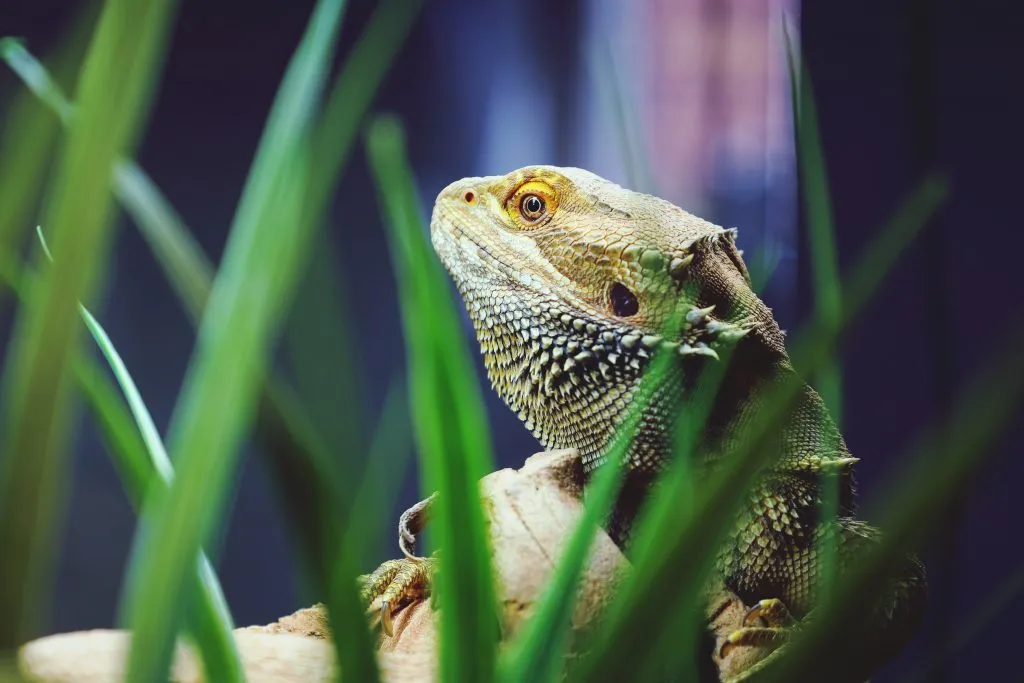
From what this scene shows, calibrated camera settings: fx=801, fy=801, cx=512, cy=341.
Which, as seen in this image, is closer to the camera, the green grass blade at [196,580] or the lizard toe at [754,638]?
the green grass blade at [196,580]

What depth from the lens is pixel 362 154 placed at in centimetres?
170

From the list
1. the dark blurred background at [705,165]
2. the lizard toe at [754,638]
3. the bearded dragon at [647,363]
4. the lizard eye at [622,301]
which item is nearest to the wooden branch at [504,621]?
the lizard toe at [754,638]

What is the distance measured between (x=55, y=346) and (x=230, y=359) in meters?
0.09

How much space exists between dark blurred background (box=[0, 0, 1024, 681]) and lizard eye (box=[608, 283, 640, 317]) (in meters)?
0.51

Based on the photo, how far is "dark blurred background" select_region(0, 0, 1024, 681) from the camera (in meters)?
1.58

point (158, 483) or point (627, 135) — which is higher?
point (627, 135)

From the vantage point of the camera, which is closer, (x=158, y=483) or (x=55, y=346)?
(x=55, y=346)

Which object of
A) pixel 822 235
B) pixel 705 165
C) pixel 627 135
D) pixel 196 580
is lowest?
pixel 196 580

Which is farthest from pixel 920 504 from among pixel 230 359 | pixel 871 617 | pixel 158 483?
pixel 871 617

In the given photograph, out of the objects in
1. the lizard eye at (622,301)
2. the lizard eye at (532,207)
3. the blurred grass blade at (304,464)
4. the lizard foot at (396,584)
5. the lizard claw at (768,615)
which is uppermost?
the lizard eye at (532,207)

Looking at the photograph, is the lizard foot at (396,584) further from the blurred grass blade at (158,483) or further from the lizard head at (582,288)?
the blurred grass blade at (158,483)

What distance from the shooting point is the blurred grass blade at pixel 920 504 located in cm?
43

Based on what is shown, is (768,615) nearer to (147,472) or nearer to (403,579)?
(403,579)

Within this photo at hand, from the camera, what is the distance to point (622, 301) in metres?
1.15
